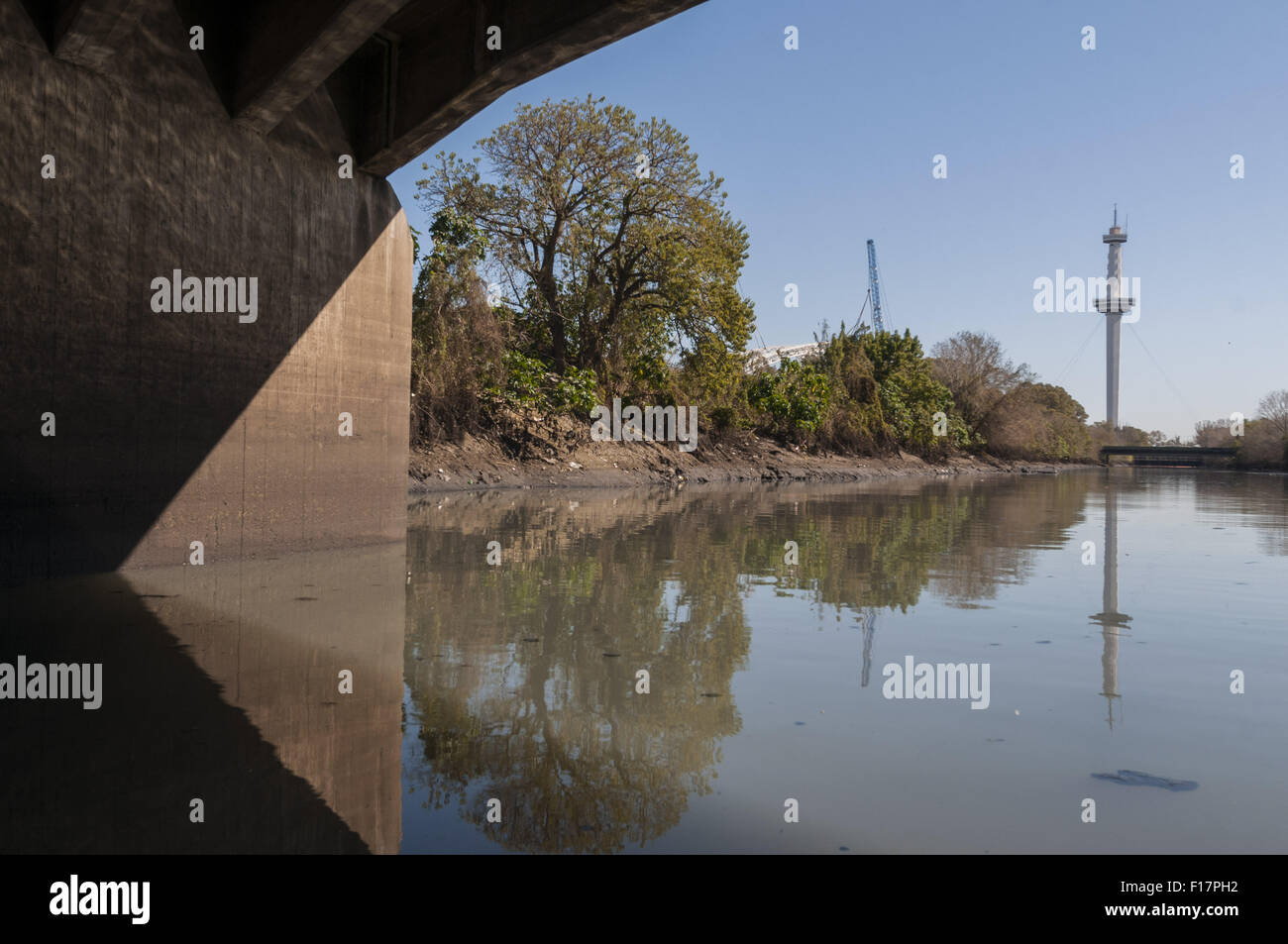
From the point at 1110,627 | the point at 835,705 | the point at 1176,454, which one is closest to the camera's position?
the point at 835,705

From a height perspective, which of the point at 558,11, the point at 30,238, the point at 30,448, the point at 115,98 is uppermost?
the point at 558,11

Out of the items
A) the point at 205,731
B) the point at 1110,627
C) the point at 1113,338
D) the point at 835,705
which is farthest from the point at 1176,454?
the point at 205,731

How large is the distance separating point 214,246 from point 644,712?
7407mm

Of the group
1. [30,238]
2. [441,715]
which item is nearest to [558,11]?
[30,238]

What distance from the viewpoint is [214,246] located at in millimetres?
9453

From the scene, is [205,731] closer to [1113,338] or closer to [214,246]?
[214,246]

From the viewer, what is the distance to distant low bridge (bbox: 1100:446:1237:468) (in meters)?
86.7

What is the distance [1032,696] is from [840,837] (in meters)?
2.15

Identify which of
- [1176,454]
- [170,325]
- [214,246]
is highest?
[214,246]

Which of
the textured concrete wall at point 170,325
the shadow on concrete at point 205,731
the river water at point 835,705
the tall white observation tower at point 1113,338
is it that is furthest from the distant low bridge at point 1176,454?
the shadow on concrete at point 205,731

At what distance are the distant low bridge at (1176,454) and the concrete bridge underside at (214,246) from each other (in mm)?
86909

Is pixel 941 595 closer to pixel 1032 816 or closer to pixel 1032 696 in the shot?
pixel 1032 696

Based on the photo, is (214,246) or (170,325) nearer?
(170,325)

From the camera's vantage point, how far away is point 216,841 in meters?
3.04
